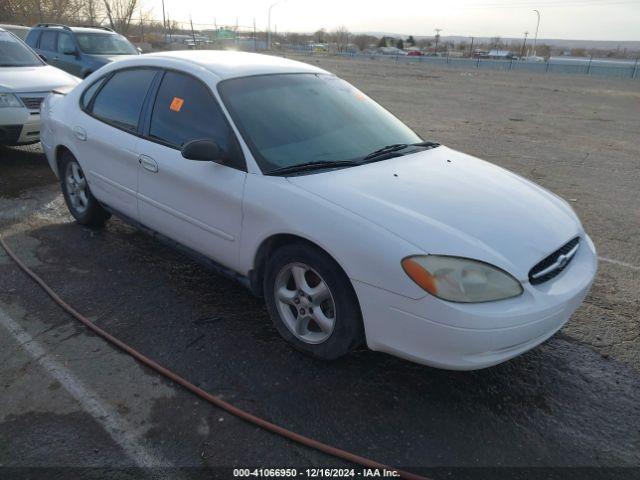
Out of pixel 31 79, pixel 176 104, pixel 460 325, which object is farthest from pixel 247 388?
pixel 31 79

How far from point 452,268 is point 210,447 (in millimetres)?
1388

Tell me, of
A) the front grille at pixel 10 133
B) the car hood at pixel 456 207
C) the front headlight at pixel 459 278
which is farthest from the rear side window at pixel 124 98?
the front grille at pixel 10 133

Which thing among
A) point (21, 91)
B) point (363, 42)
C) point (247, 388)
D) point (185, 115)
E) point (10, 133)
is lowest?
point (247, 388)

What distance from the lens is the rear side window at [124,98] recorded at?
13.2ft

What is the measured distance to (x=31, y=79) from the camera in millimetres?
7277

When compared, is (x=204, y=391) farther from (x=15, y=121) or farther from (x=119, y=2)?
(x=119, y=2)

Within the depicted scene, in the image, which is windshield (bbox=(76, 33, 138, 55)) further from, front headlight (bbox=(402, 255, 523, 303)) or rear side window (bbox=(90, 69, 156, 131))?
front headlight (bbox=(402, 255, 523, 303))

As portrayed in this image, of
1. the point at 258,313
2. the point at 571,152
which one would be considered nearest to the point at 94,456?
the point at 258,313

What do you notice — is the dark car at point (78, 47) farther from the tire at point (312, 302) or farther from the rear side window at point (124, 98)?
the tire at point (312, 302)

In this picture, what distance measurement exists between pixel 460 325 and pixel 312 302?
867mm

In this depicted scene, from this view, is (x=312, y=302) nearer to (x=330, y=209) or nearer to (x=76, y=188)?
(x=330, y=209)

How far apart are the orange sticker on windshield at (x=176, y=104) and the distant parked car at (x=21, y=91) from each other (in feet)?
13.2

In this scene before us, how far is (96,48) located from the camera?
12516 mm

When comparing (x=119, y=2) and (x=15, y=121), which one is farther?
(x=119, y=2)
